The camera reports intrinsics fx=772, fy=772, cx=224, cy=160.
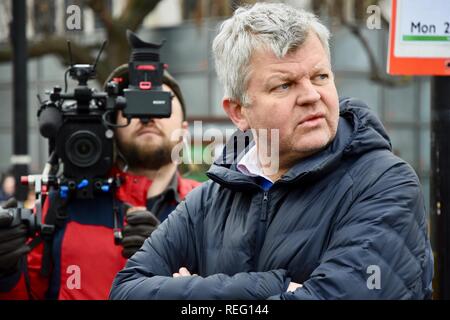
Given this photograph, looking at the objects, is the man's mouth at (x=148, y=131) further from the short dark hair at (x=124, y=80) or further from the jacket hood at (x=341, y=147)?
the jacket hood at (x=341, y=147)

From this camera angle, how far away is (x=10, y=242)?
317 centimetres

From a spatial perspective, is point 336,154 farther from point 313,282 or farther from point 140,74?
point 140,74

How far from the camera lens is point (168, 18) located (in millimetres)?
16828

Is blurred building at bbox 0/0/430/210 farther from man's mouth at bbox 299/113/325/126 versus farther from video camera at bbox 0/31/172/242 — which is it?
Result: man's mouth at bbox 299/113/325/126

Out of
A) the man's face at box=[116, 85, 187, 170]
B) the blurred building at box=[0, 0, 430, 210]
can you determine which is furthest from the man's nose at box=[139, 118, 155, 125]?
the blurred building at box=[0, 0, 430, 210]

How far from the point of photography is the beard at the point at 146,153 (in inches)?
146

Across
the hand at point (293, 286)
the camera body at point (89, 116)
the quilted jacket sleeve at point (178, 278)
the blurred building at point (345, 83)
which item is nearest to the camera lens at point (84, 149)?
the camera body at point (89, 116)

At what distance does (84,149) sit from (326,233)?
1.74m

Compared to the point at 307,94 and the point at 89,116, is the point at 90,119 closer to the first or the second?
the point at 89,116

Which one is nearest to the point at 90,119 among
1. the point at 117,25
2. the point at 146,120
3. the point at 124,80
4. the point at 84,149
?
the point at 84,149

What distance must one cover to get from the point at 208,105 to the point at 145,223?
1352 cm

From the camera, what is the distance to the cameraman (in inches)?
128

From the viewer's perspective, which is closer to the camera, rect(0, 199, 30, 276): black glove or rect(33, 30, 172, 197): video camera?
rect(0, 199, 30, 276): black glove

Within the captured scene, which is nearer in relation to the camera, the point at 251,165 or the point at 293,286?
the point at 293,286
